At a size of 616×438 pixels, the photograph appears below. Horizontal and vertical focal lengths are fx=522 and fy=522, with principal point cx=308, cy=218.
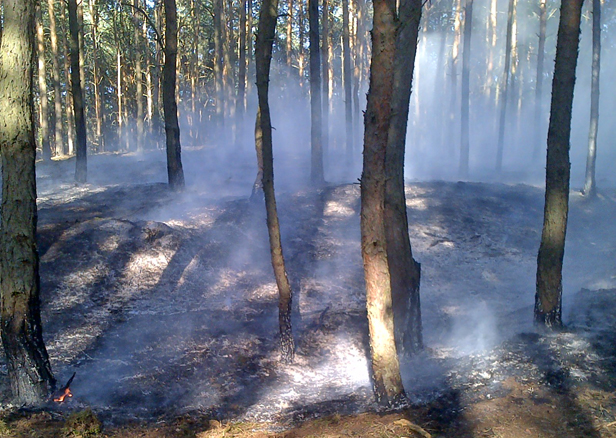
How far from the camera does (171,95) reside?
16.3 metres

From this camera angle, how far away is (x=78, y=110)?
59.2ft

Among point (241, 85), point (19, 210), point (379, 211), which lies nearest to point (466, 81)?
point (241, 85)

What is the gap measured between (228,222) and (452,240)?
6.81 metres

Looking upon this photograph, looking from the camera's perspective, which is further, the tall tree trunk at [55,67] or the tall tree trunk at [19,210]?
the tall tree trunk at [55,67]

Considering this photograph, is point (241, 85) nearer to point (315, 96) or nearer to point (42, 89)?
point (315, 96)

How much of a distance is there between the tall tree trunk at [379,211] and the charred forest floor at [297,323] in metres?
0.60

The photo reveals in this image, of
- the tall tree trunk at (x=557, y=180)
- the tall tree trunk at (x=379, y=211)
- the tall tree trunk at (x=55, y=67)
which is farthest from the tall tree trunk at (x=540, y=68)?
the tall tree trunk at (x=379, y=211)

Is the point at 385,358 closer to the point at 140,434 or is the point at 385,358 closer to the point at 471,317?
the point at 140,434

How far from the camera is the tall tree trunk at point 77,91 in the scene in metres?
16.8

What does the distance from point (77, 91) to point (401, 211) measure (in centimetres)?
1332

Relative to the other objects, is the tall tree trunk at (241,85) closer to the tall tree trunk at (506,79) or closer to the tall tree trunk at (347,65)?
the tall tree trunk at (347,65)

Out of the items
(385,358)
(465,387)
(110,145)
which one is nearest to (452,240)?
(465,387)

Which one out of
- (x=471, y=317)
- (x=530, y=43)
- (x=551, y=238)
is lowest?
(x=471, y=317)

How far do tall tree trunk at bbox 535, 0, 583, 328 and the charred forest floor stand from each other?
0.59 m
